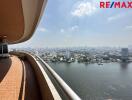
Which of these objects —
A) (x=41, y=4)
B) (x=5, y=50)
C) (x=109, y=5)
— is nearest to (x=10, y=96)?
(x=41, y=4)

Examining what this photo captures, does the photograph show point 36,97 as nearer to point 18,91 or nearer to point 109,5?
point 18,91

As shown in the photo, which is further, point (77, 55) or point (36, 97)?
point (77, 55)

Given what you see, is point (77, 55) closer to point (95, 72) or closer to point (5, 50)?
point (95, 72)

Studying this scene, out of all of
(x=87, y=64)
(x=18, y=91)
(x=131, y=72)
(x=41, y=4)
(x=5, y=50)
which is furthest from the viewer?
→ (x=5, y=50)

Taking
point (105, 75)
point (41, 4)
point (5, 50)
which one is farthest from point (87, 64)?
point (5, 50)

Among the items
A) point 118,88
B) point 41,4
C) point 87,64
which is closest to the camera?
point 118,88

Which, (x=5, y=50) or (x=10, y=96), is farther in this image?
(x=5, y=50)

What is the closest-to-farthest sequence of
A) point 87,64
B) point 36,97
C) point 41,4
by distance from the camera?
point 36,97 → point 87,64 → point 41,4

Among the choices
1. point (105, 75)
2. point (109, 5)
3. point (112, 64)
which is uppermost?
point (109, 5)

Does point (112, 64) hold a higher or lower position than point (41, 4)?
lower
